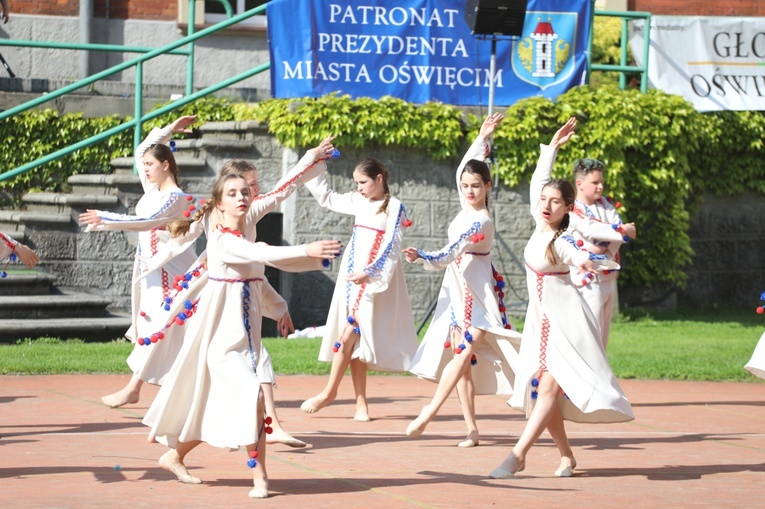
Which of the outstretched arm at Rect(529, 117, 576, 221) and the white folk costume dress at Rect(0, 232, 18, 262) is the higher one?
the outstretched arm at Rect(529, 117, 576, 221)

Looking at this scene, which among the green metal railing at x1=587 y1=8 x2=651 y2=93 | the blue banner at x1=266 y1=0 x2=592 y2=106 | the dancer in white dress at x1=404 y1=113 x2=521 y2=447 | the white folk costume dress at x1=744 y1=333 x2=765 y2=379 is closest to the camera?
the white folk costume dress at x1=744 y1=333 x2=765 y2=379

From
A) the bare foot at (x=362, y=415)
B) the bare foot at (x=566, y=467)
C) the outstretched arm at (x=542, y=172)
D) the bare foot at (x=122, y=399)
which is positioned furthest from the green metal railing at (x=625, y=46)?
the bare foot at (x=566, y=467)

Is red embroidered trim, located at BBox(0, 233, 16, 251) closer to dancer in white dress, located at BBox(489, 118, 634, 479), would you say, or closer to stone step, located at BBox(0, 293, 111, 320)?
dancer in white dress, located at BBox(489, 118, 634, 479)

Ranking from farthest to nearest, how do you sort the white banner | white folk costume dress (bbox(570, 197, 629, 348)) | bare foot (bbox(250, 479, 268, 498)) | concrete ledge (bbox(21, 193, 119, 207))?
the white banner < concrete ledge (bbox(21, 193, 119, 207)) < white folk costume dress (bbox(570, 197, 629, 348)) < bare foot (bbox(250, 479, 268, 498))

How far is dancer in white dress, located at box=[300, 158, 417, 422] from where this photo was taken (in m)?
9.07

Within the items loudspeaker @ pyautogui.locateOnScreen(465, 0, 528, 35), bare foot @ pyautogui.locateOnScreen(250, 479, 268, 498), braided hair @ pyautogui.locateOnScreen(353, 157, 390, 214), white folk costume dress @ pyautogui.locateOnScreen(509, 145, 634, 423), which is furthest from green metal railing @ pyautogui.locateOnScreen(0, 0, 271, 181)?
bare foot @ pyautogui.locateOnScreen(250, 479, 268, 498)

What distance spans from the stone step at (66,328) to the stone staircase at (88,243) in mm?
10

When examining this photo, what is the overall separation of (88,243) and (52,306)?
101cm

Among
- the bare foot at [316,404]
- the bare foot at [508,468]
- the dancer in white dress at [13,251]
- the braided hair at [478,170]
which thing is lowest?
Result: the bare foot at [316,404]

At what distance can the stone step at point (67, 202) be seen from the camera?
46.3 feet

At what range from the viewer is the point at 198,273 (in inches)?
293

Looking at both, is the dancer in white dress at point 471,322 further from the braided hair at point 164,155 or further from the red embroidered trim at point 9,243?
the red embroidered trim at point 9,243

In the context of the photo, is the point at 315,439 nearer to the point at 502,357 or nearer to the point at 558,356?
the point at 502,357

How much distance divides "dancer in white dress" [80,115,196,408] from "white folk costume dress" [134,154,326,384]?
0.20ft
